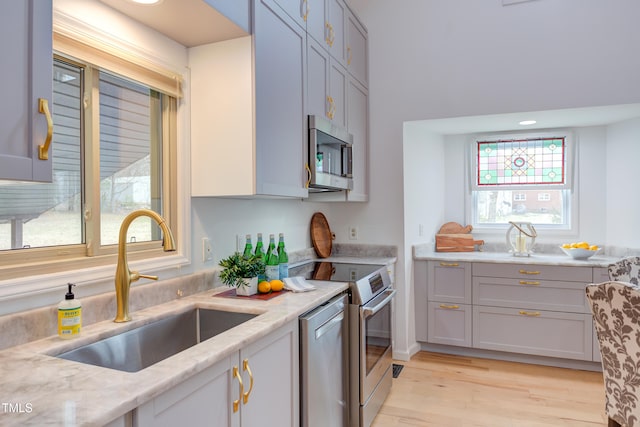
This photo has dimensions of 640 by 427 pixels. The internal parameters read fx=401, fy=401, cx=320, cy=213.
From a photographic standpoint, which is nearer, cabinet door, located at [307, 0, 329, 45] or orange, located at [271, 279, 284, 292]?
orange, located at [271, 279, 284, 292]

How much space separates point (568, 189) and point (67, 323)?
400 centimetres

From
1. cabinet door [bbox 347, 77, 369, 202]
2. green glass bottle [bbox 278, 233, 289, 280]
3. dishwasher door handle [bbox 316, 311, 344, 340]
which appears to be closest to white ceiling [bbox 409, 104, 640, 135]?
cabinet door [bbox 347, 77, 369, 202]

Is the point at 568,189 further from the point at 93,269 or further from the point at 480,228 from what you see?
the point at 93,269

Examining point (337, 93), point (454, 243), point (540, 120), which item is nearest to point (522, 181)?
point (540, 120)

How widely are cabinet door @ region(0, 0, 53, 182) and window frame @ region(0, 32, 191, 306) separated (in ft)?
1.36

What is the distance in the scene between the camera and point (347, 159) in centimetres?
283

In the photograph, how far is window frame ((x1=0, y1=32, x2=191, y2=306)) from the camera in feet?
4.04

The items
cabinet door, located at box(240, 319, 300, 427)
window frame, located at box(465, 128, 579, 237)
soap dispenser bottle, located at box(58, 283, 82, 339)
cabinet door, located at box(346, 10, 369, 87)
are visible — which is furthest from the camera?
window frame, located at box(465, 128, 579, 237)

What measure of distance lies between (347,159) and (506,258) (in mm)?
1660

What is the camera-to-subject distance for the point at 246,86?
5.76 feet

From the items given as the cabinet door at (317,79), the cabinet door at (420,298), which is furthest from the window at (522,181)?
the cabinet door at (317,79)

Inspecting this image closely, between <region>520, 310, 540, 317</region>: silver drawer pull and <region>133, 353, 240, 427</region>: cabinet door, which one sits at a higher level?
<region>133, 353, 240, 427</region>: cabinet door

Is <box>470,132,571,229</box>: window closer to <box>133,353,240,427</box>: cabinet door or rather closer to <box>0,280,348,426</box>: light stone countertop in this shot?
<box>0,280,348,426</box>: light stone countertop

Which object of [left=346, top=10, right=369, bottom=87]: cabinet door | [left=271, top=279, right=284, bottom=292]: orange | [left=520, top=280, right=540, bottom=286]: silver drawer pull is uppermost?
[left=346, top=10, right=369, bottom=87]: cabinet door
